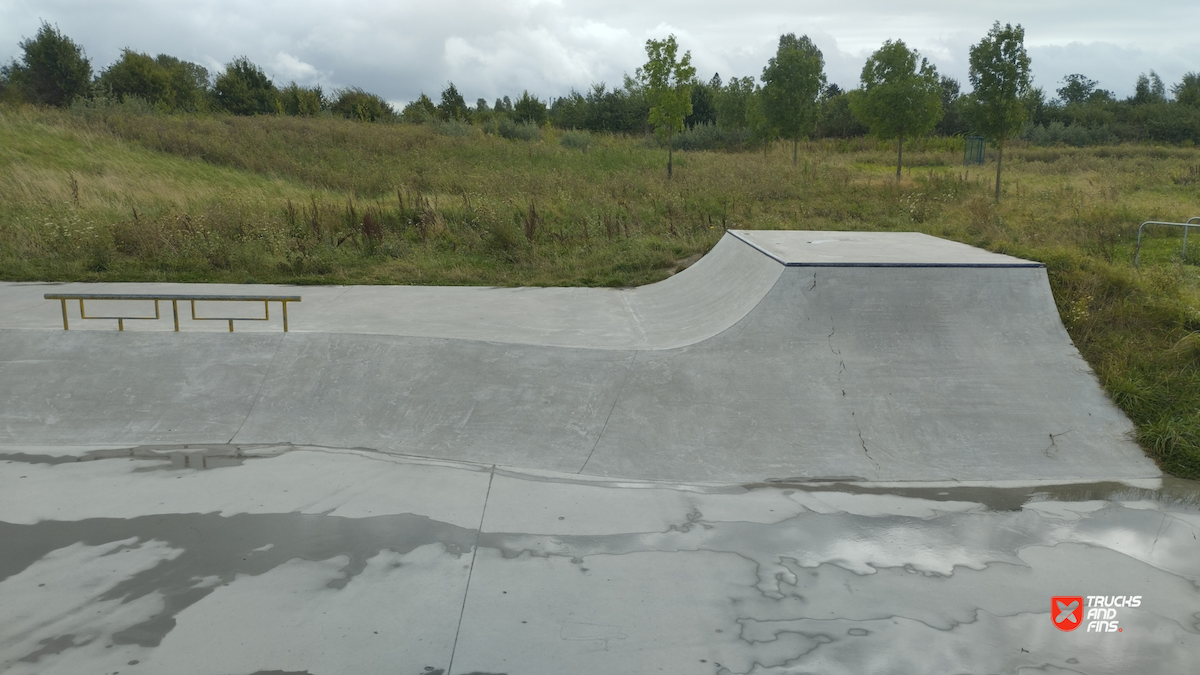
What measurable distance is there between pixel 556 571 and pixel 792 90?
25.3m

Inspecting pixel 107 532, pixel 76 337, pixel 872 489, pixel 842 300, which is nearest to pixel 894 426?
pixel 872 489

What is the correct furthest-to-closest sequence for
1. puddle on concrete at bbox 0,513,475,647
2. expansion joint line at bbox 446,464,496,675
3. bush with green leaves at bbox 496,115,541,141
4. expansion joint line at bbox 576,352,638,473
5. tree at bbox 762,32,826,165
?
bush with green leaves at bbox 496,115,541,141 → tree at bbox 762,32,826,165 → expansion joint line at bbox 576,352,638,473 → puddle on concrete at bbox 0,513,475,647 → expansion joint line at bbox 446,464,496,675

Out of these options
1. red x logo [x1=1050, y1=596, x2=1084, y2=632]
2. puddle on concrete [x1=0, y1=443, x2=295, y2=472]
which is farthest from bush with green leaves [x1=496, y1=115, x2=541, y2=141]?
red x logo [x1=1050, y1=596, x2=1084, y2=632]

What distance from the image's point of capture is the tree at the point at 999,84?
1806 cm

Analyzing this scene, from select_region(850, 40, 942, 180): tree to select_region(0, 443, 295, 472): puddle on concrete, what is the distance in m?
22.3

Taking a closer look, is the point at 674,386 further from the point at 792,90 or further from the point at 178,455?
the point at 792,90

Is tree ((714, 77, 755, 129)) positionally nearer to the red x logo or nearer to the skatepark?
the skatepark

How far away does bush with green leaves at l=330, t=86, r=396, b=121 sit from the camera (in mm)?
38594

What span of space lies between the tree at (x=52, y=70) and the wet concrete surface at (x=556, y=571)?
117 ft

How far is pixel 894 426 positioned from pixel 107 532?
5.62 meters

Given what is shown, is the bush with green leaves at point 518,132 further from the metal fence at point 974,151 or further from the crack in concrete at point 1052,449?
the crack in concrete at point 1052,449

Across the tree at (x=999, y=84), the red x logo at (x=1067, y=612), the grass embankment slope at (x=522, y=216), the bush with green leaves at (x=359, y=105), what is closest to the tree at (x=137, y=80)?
the bush with green leaves at (x=359, y=105)

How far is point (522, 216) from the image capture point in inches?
556

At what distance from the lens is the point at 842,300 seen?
720 cm
